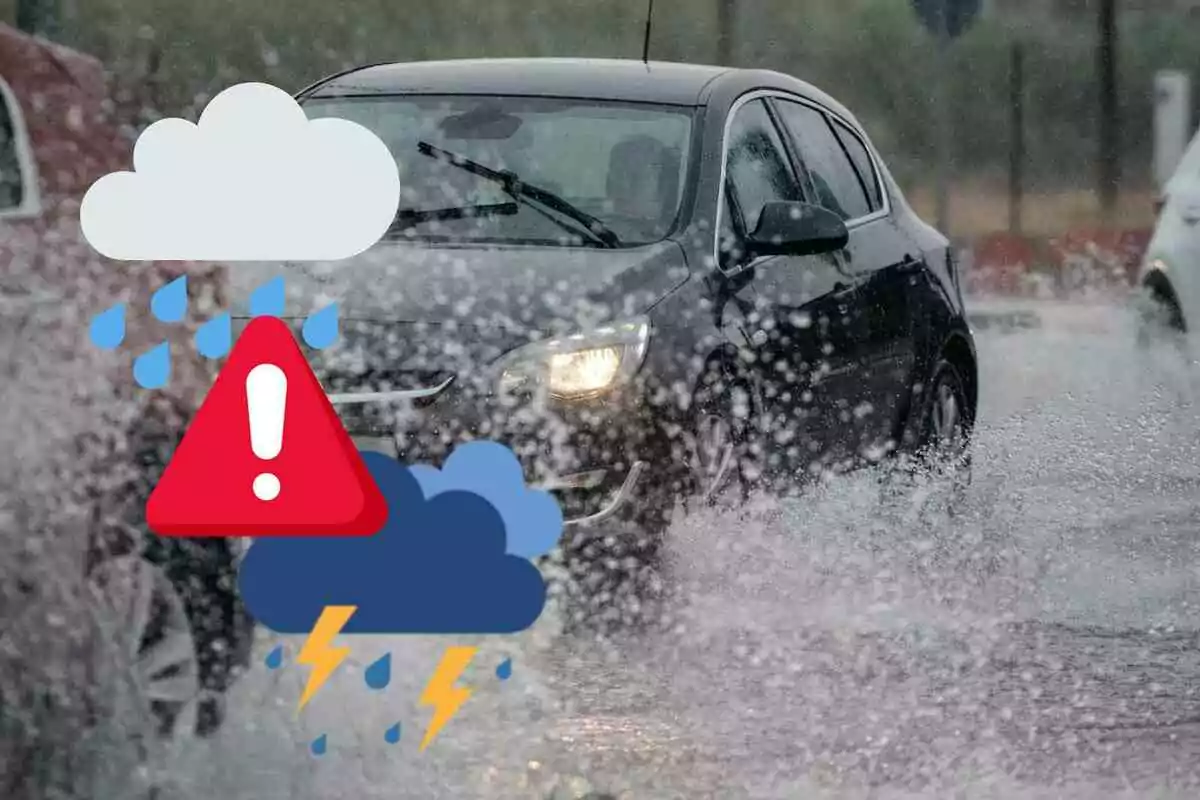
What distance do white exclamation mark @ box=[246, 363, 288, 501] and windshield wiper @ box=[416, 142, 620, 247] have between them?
31.6 inches

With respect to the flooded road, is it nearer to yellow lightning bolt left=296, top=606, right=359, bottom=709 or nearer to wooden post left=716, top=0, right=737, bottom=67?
yellow lightning bolt left=296, top=606, right=359, bottom=709

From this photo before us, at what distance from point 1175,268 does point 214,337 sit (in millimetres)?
2907

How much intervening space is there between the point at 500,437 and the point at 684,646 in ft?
2.63

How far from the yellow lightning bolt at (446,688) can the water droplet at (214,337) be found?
2.69 ft

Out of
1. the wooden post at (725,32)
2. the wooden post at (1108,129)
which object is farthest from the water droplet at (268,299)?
the wooden post at (1108,129)

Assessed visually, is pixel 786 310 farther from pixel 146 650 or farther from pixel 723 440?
pixel 146 650

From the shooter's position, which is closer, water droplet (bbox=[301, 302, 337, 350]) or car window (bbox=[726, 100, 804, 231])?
water droplet (bbox=[301, 302, 337, 350])

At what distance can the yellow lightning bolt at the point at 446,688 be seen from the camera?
484 centimetres

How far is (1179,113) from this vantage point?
6055 millimetres

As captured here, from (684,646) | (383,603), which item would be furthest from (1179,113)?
(383,603)

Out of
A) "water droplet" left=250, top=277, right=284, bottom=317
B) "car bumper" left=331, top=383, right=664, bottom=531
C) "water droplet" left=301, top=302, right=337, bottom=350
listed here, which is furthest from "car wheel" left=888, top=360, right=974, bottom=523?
"water droplet" left=250, top=277, right=284, bottom=317

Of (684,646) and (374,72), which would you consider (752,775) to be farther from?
(374,72)

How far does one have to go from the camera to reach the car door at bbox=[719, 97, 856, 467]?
548 centimetres

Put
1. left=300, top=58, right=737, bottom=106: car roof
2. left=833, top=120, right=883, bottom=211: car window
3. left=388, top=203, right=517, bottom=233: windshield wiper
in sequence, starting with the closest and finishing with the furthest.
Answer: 1. left=388, top=203, right=517, bottom=233: windshield wiper
2. left=300, top=58, right=737, bottom=106: car roof
3. left=833, top=120, right=883, bottom=211: car window
